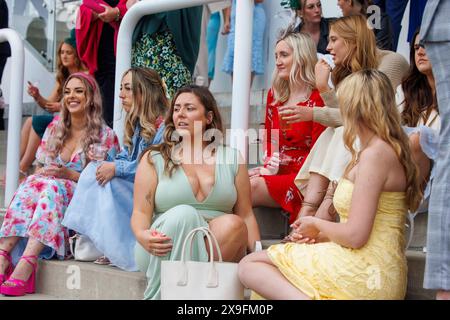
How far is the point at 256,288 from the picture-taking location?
3.42 m

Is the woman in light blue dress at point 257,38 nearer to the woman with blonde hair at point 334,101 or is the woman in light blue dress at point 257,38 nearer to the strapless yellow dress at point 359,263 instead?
the woman with blonde hair at point 334,101

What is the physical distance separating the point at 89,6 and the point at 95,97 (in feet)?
2.14

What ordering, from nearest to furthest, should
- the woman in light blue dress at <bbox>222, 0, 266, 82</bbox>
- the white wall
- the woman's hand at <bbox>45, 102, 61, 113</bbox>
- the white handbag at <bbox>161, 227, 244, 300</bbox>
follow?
the white handbag at <bbox>161, 227, 244, 300</bbox> → the woman's hand at <bbox>45, 102, 61, 113</bbox> → the woman in light blue dress at <bbox>222, 0, 266, 82</bbox> → the white wall

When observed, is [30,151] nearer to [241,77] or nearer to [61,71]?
[61,71]

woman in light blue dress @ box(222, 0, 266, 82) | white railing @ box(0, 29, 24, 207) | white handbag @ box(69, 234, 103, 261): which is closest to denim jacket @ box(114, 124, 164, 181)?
white handbag @ box(69, 234, 103, 261)

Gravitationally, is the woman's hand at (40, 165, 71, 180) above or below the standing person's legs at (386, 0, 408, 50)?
below

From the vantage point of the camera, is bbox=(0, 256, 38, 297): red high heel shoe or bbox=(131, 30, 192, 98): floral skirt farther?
bbox=(131, 30, 192, 98): floral skirt

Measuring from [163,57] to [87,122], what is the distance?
1.84 ft

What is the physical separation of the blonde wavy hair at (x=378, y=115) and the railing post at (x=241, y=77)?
0.86 meters

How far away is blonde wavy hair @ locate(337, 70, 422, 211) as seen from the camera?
3.39m

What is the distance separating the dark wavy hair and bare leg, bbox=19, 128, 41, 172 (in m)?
2.85

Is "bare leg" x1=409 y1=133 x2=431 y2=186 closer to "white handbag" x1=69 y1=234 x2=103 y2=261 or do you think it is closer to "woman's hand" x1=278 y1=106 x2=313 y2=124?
"woman's hand" x1=278 y1=106 x2=313 y2=124
